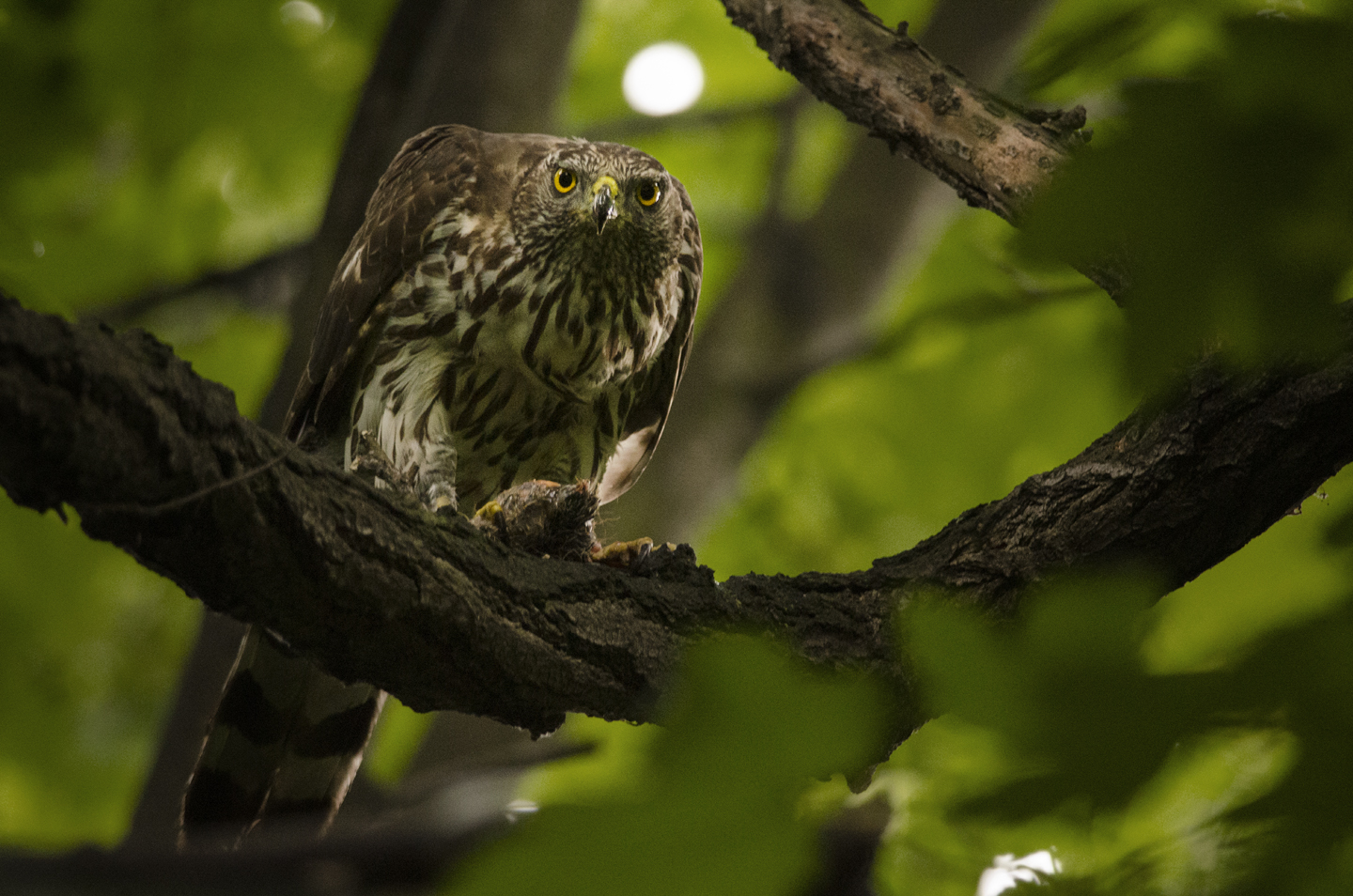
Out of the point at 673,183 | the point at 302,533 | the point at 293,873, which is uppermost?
the point at 673,183

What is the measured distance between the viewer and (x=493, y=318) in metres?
4.18

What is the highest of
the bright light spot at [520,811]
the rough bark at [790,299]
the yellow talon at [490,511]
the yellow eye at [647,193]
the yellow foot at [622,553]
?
the rough bark at [790,299]

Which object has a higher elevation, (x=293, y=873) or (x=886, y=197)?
(x=886, y=197)

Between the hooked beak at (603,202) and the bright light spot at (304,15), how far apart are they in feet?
8.87

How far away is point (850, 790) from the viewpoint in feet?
7.58

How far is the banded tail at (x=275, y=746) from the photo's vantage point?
3682 mm

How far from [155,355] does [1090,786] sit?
1734 millimetres

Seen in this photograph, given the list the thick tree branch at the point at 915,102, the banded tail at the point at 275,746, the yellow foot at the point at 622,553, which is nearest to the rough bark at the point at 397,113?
the banded tail at the point at 275,746

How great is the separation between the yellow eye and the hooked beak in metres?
0.14

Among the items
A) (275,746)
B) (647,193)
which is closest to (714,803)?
(275,746)

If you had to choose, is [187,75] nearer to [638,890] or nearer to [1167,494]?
[1167,494]

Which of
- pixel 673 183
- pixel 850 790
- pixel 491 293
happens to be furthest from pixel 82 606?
pixel 850 790

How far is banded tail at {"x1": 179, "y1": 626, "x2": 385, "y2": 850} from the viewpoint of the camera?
368 cm

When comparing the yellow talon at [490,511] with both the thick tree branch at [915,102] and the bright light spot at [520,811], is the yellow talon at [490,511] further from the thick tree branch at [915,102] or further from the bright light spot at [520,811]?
the bright light spot at [520,811]
